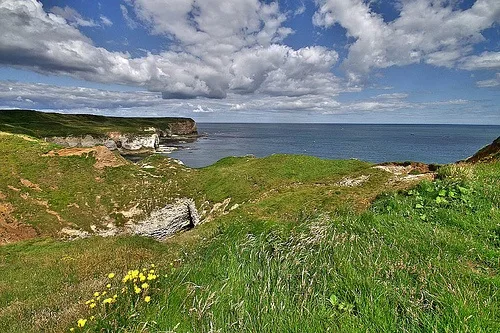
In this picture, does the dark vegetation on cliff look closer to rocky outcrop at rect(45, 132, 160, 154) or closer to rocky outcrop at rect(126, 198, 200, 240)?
rocky outcrop at rect(126, 198, 200, 240)

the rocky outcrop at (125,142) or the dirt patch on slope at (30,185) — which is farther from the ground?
the dirt patch on slope at (30,185)

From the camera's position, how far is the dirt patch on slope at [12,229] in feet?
103

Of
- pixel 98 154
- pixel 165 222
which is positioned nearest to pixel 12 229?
pixel 165 222

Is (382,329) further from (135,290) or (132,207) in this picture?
(132,207)

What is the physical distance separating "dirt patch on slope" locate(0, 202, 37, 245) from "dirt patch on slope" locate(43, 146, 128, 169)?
13362 mm

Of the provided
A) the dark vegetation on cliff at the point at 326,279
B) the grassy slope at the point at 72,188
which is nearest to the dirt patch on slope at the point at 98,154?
the grassy slope at the point at 72,188

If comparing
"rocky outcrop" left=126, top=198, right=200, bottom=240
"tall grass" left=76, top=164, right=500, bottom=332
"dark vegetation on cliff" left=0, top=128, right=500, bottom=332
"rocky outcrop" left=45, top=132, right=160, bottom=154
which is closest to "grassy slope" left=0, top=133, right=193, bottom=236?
"rocky outcrop" left=126, top=198, right=200, bottom=240

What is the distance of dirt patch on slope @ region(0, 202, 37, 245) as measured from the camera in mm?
31500

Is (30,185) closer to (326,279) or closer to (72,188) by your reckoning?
(72,188)

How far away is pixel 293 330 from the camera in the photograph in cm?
482

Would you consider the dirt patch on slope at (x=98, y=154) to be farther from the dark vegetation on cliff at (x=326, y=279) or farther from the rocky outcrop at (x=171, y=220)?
the dark vegetation on cliff at (x=326, y=279)

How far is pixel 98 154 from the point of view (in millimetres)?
47844

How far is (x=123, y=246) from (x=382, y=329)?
65.9 feet

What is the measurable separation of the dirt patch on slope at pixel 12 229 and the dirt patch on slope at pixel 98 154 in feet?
43.8
